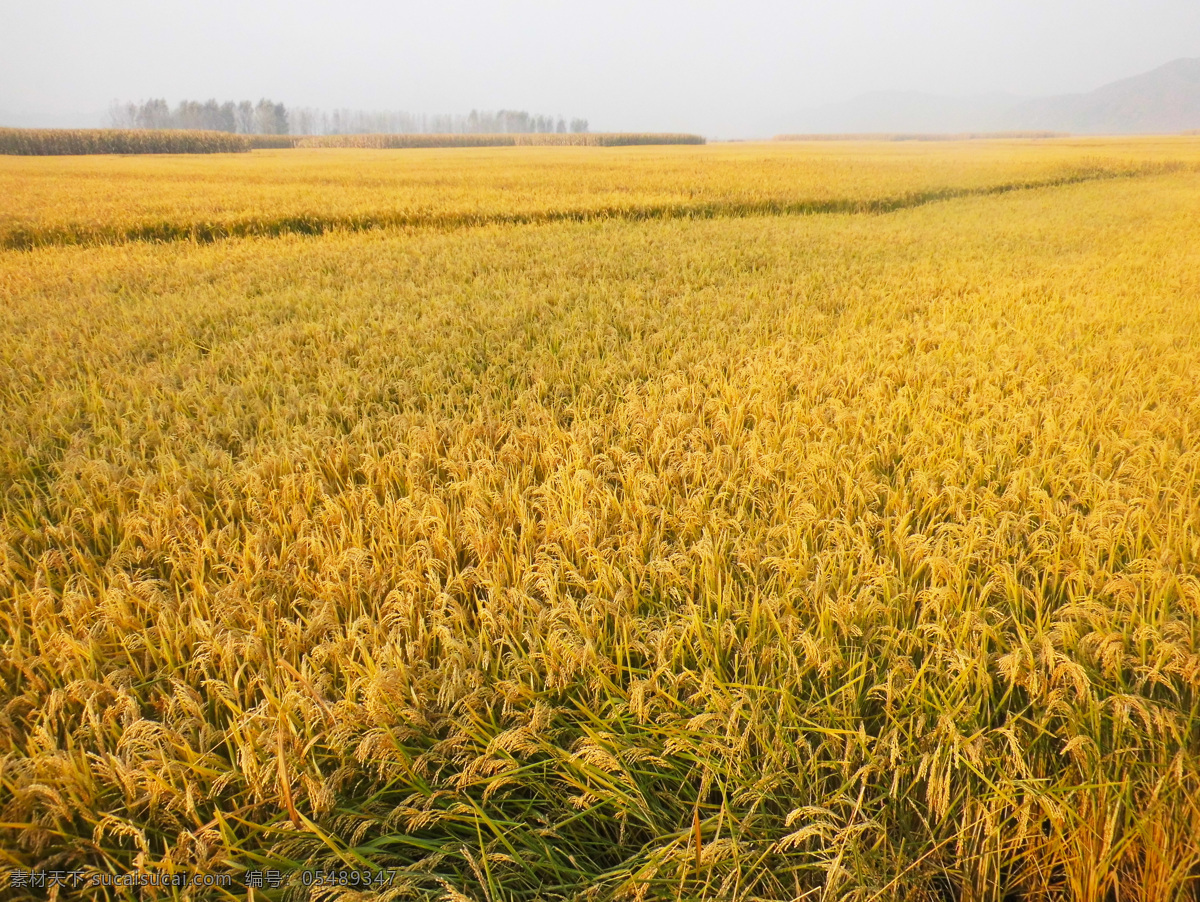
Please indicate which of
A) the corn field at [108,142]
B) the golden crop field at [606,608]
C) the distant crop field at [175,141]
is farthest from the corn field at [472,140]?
the golden crop field at [606,608]

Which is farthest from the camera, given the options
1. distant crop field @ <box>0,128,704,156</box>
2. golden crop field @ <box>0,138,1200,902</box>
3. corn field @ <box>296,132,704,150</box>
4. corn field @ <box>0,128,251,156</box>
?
corn field @ <box>296,132,704,150</box>

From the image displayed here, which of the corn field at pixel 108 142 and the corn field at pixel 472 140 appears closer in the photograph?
the corn field at pixel 108 142

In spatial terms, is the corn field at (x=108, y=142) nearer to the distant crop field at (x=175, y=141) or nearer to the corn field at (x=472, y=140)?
the distant crop field at (x=175, y=141)

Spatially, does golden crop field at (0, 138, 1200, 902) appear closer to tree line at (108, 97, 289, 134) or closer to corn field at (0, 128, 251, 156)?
corn field at (0, 128, 251, 156)

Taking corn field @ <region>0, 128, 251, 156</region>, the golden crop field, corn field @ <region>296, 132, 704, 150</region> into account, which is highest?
corn field @ <region>296, 132, 704, 150</region>

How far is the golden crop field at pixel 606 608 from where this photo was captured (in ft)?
4.35

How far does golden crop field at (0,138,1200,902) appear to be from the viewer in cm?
133

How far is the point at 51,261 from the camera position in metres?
7.90

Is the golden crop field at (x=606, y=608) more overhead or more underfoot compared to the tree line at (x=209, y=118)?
more underfoot

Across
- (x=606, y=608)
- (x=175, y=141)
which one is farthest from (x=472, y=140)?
(x=606, y=608)

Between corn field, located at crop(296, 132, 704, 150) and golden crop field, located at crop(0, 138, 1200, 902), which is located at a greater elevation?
corn field, located at crop(296, 132, 704, 150)

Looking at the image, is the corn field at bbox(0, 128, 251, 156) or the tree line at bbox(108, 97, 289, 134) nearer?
the corn field at bbox(0, 128, 251, 156)

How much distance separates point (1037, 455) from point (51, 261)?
11.0 m

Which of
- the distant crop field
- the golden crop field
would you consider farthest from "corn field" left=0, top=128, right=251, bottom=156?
the golden crop field
